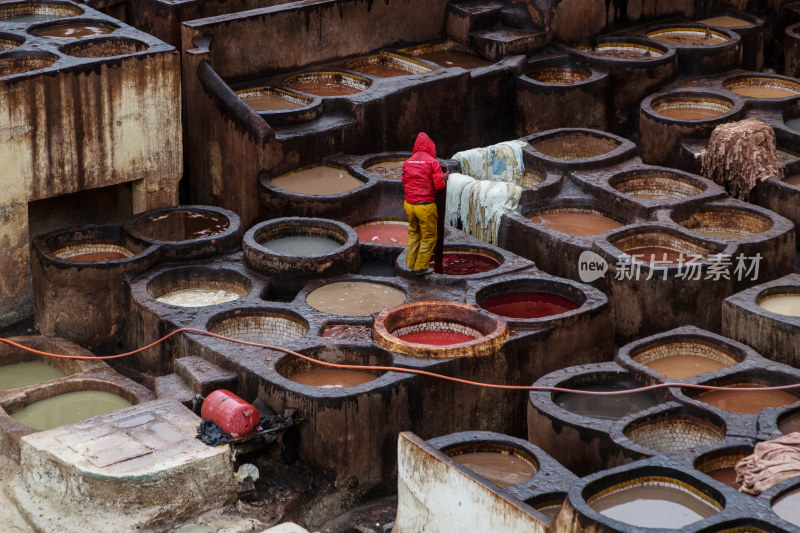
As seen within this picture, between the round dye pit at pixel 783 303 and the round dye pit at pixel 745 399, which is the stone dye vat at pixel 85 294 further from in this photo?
the round dye pit at pixel 783 303

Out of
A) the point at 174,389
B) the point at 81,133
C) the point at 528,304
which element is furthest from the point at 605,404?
the point at 81,133

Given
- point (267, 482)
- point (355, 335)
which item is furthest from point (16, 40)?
point (267, 482)

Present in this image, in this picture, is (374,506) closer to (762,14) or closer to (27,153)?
(27,153)

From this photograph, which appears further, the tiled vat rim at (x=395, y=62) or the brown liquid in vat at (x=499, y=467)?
the tiled vat rim at (x=395, y=62)

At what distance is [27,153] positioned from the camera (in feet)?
52.0

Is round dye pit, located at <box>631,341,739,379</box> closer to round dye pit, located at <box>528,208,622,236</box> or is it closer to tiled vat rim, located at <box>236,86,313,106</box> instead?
round dye pit, located at <box>528,208,622,236</box>

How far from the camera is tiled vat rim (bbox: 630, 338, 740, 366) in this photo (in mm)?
14000

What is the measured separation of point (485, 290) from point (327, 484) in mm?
3328

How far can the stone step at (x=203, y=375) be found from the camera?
531 inches

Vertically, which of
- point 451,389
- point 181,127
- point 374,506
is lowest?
point 374,506

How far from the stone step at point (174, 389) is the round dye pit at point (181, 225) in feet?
11.1

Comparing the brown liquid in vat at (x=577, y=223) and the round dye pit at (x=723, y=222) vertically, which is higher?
the round dye pit at (x=723, y=222)

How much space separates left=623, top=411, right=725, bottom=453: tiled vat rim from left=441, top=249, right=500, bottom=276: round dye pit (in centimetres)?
377

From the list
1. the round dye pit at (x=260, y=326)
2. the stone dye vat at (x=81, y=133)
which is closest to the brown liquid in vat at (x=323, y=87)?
the stone dye vat at (x=81, y=133)
